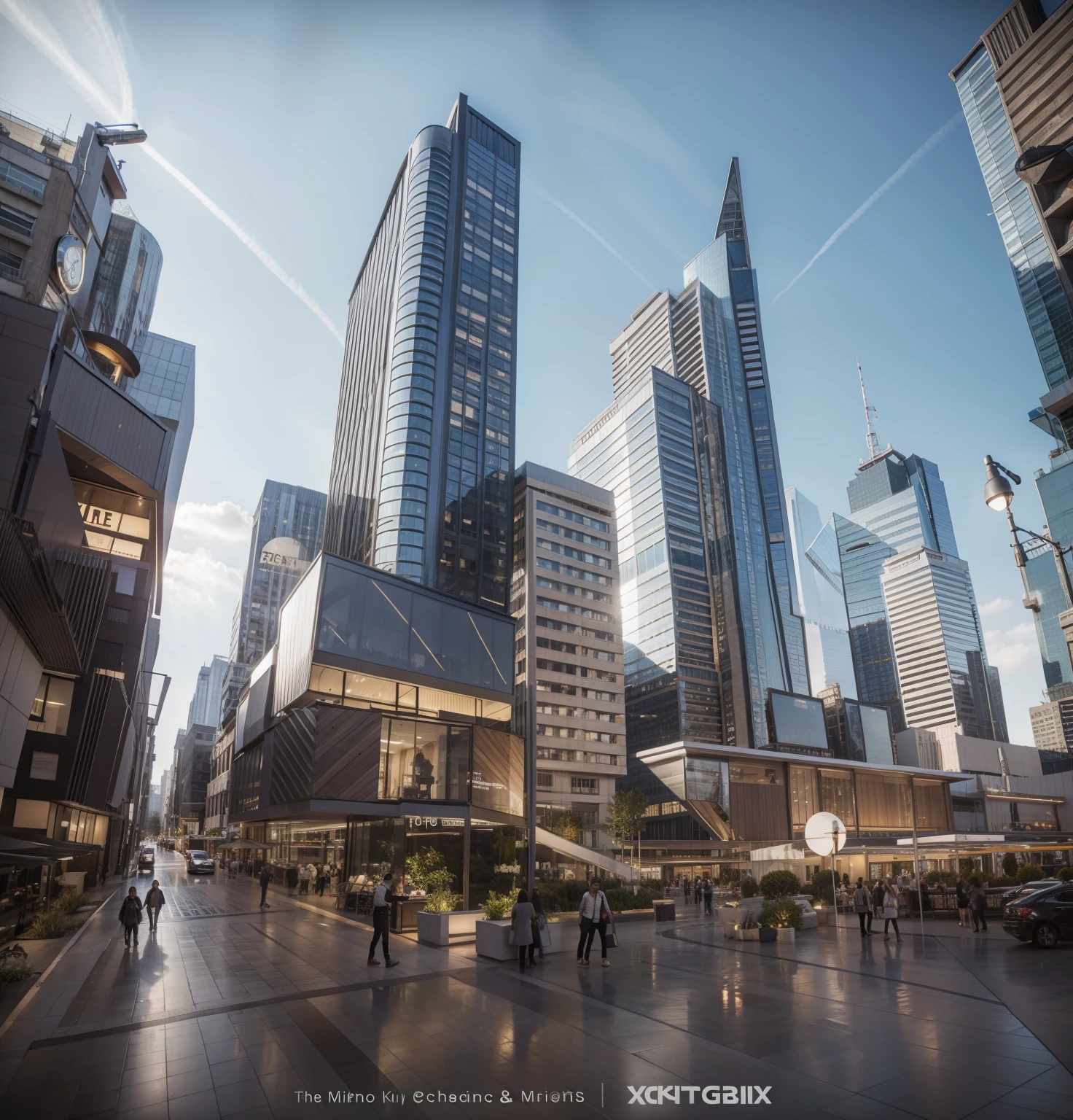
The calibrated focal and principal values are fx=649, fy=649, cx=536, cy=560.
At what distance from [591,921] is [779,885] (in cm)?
1436

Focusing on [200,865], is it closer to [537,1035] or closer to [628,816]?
[628,816]

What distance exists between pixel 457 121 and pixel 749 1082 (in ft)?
433

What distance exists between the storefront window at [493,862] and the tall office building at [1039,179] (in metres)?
24.5

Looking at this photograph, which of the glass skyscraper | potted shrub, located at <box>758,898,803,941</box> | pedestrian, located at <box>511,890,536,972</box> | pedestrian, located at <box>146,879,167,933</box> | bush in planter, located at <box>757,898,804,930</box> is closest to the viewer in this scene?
pedestrian, located at <box>511,890,536,972</box>

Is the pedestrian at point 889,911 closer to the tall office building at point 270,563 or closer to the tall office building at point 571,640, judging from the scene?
the tall office building at point 571,640

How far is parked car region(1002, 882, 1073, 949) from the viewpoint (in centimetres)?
1576

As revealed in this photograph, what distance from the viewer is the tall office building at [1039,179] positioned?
28.6m

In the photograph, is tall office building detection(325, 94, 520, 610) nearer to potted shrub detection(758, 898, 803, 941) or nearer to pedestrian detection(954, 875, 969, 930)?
pedestrian detection(954, 875, 969, 930)

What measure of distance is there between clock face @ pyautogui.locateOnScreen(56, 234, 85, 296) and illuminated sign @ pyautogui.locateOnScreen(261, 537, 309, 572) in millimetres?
105357

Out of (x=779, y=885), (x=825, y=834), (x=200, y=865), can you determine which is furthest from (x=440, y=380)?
(x=825, y=834)

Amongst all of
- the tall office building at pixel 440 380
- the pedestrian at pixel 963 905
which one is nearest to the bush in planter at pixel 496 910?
the pedestrian at pixel 963 905

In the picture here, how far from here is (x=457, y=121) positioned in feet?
362

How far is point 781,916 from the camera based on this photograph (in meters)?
17.8

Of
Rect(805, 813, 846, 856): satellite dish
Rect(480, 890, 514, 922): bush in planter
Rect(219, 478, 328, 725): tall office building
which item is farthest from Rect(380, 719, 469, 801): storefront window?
Rect(219, 478, 328, 725): tall office building
